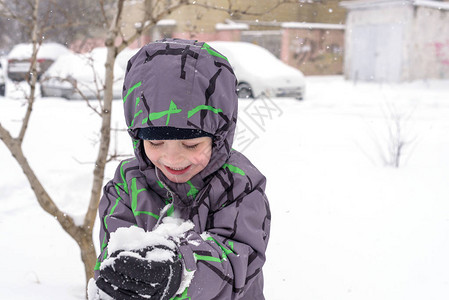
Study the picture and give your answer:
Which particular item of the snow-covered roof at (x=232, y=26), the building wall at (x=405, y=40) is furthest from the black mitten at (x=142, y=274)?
the snow-covered roof at (x=232, y=26)

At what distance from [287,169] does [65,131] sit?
3656mm

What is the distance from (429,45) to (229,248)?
16620mm

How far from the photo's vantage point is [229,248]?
1117 millimetres

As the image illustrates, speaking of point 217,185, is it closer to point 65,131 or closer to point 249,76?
point 65,131

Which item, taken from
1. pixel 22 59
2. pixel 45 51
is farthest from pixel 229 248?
pixel 45 51

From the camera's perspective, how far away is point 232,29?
17.5m

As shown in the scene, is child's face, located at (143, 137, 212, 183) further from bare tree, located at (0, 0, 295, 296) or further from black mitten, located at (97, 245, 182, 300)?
Answer: bare tree, located at (0, 0, 295, 296)

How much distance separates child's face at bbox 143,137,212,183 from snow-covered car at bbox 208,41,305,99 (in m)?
7.52

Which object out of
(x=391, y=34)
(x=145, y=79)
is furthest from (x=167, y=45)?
(x=391, y=34)

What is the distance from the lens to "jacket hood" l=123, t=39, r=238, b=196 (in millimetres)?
1117

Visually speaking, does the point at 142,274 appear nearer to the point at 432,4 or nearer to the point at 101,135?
the point at 101,135

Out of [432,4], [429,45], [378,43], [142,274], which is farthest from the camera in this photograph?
[378,43]

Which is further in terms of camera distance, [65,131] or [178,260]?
[65,131]

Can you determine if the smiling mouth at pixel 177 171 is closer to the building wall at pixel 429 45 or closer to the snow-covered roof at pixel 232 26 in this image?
the building wall at pixel 429 45
